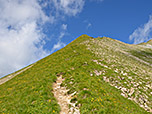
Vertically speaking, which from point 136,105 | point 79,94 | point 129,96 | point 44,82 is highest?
point 44,82

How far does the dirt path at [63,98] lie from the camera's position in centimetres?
1276

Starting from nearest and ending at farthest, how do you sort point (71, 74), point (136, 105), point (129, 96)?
point (136, 105) < point (129, 96) < point (71, 74)

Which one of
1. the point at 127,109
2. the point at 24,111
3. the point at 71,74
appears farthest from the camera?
the point at 71,74

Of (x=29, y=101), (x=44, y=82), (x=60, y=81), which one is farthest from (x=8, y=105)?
(x=60, y=81)

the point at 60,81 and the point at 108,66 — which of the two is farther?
the point at 108,66

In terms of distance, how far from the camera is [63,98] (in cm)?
1515

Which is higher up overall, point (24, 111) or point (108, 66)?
point (108, 66)

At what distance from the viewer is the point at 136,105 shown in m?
15.7

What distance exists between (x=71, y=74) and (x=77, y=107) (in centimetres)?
829

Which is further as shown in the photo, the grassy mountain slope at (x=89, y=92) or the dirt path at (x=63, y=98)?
the grassy mountain slope at (x=89, y=92)

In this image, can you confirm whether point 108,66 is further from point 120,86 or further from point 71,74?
point 71,74

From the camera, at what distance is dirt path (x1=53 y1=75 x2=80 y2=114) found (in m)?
12.8

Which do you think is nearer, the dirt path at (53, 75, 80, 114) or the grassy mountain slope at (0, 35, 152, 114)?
the dirt path at (53, 75, 80, 114)

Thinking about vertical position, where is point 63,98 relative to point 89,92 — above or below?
above
